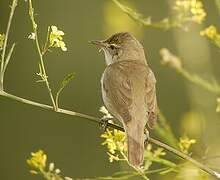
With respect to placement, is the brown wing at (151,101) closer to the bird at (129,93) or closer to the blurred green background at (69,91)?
the bird at (129,93)

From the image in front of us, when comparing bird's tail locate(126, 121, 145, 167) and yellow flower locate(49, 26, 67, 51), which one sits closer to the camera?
yellow flower locate(49, 26, 67, 51)

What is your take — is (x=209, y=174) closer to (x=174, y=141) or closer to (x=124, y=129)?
(x=174, y=141)

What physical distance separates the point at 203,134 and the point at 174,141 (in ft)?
0.65

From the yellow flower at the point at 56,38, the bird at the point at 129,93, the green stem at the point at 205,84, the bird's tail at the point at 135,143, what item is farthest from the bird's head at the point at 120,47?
the yellow flower at the point at 56,38

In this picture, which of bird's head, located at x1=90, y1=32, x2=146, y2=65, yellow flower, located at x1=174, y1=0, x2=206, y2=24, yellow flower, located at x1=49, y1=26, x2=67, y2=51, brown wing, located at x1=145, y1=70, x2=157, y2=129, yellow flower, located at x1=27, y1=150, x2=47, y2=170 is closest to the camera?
yellow flower, located at x1=49, y1=26, x2=67, y2=51

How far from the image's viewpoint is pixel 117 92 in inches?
205

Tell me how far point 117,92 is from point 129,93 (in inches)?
3.0

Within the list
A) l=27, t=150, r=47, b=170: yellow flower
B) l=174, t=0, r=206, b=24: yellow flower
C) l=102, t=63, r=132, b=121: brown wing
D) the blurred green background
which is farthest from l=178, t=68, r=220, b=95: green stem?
the blurred green background

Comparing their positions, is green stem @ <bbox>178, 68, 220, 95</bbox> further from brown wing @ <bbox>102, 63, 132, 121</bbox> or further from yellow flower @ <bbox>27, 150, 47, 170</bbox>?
yellow flower @ <bbox>27, 150, 47, 170</bbox>

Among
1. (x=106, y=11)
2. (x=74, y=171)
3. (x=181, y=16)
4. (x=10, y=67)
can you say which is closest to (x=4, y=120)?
(x=10, y=67)

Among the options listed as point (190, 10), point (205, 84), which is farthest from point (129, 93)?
point (205, 84)

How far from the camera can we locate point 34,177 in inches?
399

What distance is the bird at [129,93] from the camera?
16.2ft

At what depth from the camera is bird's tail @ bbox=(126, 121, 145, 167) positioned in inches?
175
